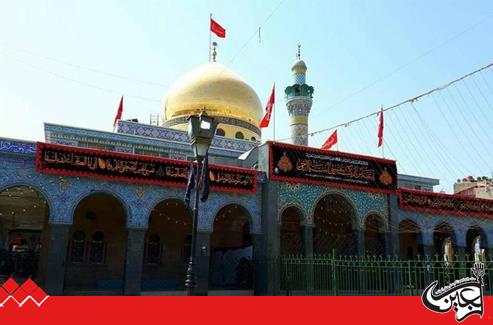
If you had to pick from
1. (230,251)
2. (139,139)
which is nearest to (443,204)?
(230,251)

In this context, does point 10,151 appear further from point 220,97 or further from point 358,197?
point 220,97

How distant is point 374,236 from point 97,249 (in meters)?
12.4

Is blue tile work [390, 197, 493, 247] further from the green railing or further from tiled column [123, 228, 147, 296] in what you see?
tiled column [123, 228, 147, 296]

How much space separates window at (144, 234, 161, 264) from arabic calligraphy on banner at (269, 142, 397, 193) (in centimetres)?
619

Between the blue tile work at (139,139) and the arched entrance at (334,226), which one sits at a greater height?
the blue tile work at (139,139)

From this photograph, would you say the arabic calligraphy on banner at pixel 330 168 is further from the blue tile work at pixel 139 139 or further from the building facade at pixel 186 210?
the blue tile work at pixel 139 139

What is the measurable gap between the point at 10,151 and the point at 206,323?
1069 cm

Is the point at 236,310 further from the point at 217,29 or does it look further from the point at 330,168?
the point at 217,29

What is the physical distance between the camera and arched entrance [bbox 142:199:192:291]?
64.3ft

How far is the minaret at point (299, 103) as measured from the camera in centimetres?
2634

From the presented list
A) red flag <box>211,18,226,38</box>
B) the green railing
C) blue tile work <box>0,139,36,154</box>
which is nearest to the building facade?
blue tile work <box>0,139,36,154</box>

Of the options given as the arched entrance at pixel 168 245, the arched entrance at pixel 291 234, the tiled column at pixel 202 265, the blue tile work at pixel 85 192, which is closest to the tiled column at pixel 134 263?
the blue tile work at pixel 85 192

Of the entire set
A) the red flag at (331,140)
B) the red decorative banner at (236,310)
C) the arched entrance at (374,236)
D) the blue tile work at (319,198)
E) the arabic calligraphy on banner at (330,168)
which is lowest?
the red decorative banner at (236,310)

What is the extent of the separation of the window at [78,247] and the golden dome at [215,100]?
10.1 meters
